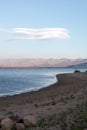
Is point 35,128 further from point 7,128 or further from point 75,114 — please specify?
point 75,114

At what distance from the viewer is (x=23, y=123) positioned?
43.7 ft

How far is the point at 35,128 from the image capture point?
42.6 feet

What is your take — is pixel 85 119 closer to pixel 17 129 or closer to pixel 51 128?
pixel 51 128

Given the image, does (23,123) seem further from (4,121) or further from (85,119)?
(85,119)

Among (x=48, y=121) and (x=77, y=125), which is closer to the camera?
(x=77, y=125)

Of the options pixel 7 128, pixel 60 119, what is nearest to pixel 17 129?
pixel 7 128

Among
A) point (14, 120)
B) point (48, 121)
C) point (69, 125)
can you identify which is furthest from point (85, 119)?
point (14, 120)

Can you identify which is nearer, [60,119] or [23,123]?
[23,123]

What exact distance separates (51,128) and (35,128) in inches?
23.1

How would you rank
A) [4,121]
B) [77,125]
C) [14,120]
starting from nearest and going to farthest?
[77,125] < [4,121] < [14,120]

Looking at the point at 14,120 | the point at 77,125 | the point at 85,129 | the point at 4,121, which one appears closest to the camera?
the point at 85,129

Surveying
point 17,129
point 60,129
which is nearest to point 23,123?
point 17,129

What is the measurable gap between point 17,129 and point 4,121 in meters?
0.68

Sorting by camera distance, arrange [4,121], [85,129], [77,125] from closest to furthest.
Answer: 1. [85,129]
2. [77,125]
3. [4,121]
